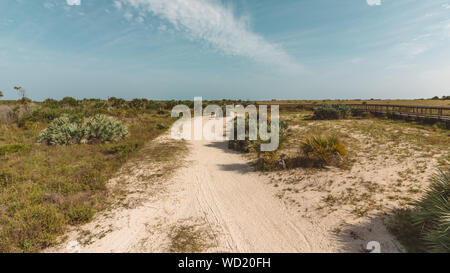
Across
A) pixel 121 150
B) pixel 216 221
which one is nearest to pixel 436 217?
pixel 216 221

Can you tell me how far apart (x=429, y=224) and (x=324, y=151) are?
4462mm

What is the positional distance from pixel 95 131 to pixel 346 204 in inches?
578

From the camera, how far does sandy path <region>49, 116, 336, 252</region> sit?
169 inches

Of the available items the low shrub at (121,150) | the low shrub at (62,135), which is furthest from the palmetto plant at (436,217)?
the low shrub at (62,135)

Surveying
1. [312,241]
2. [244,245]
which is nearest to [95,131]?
[244,245]

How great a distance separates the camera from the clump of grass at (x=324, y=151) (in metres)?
8.01

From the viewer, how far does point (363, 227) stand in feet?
14.5

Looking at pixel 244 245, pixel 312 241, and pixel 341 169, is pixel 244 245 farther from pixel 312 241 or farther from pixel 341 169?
pixel 341 169

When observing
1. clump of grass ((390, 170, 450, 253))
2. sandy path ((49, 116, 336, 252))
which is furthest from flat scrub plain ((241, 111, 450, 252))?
sandy path ((49, 116, 336, 252))

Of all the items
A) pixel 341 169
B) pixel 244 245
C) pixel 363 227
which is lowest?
pixel 244 245

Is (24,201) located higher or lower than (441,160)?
lower

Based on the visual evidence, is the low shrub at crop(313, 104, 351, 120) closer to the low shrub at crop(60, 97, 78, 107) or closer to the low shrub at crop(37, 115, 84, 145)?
the low shrub at crop(37, 115, 84, 145)

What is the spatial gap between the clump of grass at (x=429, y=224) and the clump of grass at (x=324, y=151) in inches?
146

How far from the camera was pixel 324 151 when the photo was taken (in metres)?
8.16
